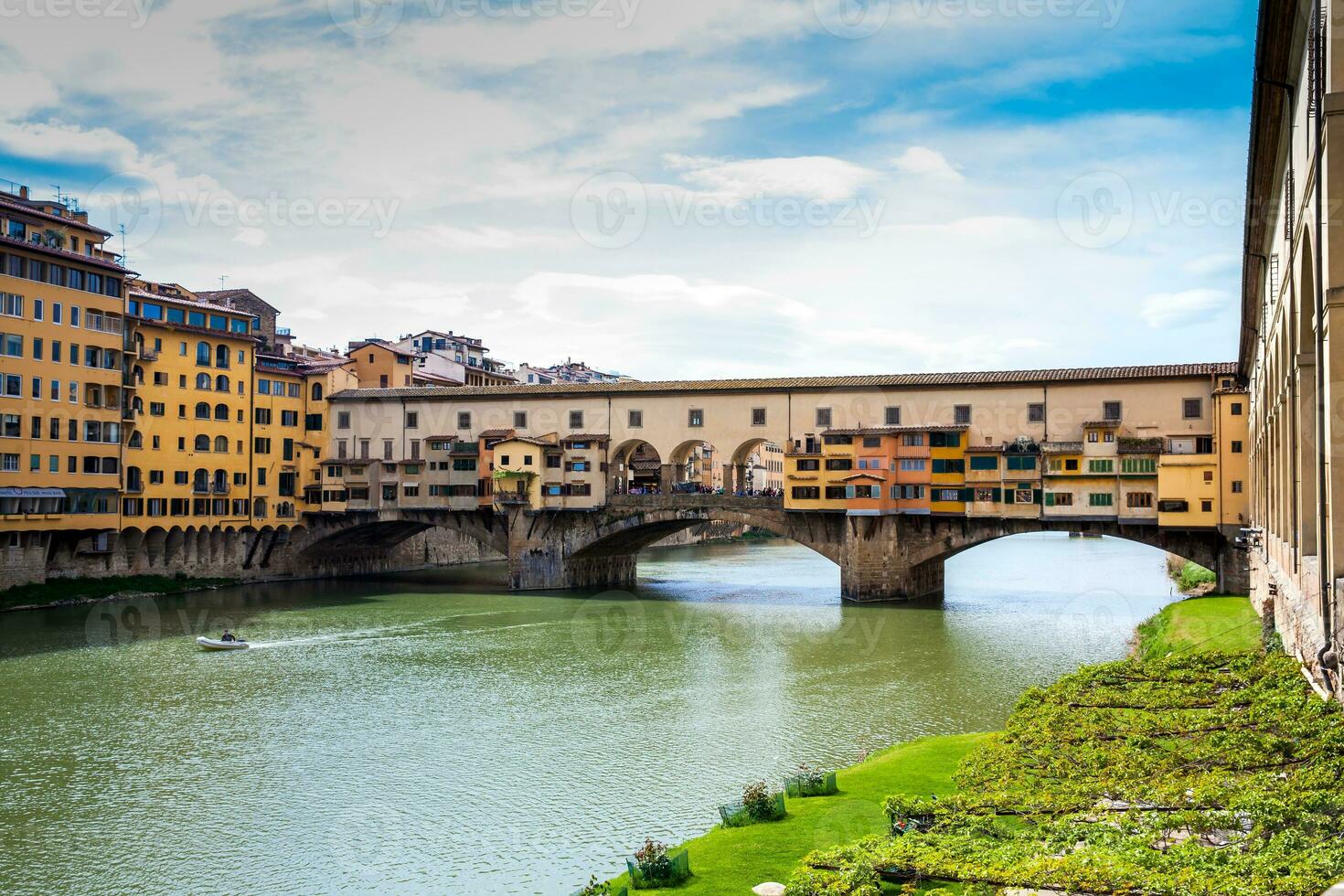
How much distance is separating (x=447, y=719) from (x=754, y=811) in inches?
498

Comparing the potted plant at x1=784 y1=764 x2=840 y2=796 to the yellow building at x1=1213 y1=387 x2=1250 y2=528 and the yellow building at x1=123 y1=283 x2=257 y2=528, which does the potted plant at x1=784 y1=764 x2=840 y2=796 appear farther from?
the yellow building at x1=123 y1=283 x2=257 y2=528

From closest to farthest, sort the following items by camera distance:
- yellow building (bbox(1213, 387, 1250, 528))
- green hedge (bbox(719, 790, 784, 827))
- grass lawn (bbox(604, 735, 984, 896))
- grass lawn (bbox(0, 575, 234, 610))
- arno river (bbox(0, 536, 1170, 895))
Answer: grass lawn (bbox(604, 735, 984, 896)) < green hedge (bbox(719, 790, 784, 827)) < arno river (bbox(0, 536, 1170, 895)) < yellow building (bbox(1213, 387, 1250, 528)) < grass lawn (bbox(0, 575, 234, 610))

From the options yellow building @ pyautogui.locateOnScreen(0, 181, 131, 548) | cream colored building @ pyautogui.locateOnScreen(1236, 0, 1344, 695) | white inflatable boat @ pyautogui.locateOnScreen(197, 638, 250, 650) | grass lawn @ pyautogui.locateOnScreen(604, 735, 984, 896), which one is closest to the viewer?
cream colored building @ pyautogui.locateOnScreen(1236, 0, 1344, 695)

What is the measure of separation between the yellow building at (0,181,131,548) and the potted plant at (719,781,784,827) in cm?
3894

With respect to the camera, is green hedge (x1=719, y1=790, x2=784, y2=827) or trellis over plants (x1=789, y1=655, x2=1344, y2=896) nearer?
trellis over plants (x1=789, y1=655, x2=1344, y2=896)

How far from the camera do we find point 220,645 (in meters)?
36.9

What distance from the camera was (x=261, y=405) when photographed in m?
59.0

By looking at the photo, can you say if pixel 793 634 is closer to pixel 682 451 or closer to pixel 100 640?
pixel 682 451

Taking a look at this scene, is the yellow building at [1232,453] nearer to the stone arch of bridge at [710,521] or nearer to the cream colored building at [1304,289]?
the stone arch of bridge at [710,521]

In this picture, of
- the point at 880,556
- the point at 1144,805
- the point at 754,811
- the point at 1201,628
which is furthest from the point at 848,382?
the point at 1144,805

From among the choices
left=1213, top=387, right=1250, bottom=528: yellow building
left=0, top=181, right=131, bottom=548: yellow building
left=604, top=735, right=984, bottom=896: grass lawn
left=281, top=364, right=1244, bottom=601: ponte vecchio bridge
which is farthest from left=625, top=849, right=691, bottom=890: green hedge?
left=0, top=181, right=131, bottom=548: yellow building

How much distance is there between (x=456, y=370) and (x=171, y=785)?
217 ft

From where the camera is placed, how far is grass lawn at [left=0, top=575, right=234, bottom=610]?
45.5m

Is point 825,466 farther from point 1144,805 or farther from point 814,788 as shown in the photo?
point 1144,805
